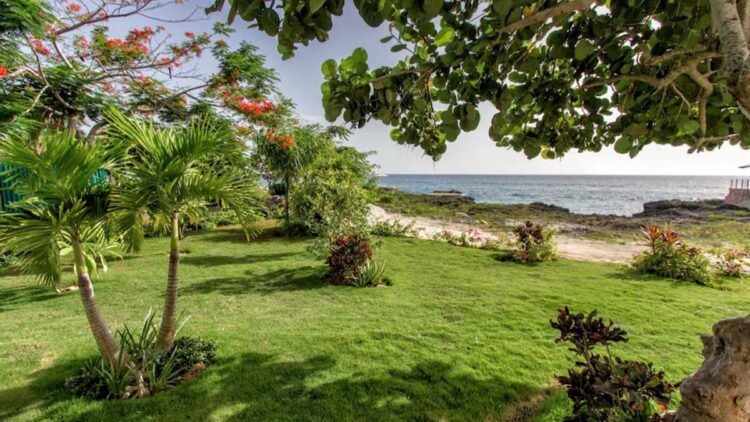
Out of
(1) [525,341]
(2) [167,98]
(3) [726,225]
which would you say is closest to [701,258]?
(1) [525,341]

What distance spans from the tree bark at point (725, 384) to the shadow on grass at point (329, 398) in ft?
4.07

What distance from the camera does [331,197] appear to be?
8977 mm

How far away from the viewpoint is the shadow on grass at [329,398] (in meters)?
2.66

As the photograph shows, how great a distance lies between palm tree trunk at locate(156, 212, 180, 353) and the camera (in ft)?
10.0

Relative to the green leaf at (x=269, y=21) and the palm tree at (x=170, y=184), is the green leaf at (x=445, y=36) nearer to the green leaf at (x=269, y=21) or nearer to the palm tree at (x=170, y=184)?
the green leaf at (x=269, y=21)

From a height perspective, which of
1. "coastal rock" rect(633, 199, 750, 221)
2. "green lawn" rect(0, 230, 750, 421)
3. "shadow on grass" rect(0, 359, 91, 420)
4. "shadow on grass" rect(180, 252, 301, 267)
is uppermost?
"shadow on grass" rect(180, 252, 301, 267)

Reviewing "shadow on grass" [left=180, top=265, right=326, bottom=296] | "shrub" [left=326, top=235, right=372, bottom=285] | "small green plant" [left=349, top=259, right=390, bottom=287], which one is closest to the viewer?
"shadow on grass" [left=180, top=265, right=326, bottom=296]

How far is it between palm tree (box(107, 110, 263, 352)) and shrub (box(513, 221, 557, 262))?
784 cm

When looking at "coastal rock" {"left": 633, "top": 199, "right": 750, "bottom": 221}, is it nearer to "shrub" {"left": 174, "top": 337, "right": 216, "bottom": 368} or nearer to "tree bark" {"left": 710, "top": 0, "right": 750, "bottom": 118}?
"tree bark" {"left": 710, "top": 0, "right": 750, "bottom": 118}

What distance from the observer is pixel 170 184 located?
108 inches

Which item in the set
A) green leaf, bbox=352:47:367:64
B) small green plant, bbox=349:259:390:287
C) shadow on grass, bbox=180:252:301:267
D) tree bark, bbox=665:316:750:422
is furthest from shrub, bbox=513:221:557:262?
green leaf, bbox=352:47:367:64

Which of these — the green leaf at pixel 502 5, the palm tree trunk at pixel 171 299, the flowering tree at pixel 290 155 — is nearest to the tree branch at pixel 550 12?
the green leaf at pixel 502 5

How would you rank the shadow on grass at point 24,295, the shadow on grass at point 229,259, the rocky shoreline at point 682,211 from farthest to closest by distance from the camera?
the rocky shoreline at point 682,211 < the shadow on grass at point 229,259 < the shadow on grass at point 24,295

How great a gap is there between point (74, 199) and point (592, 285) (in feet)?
26.8
